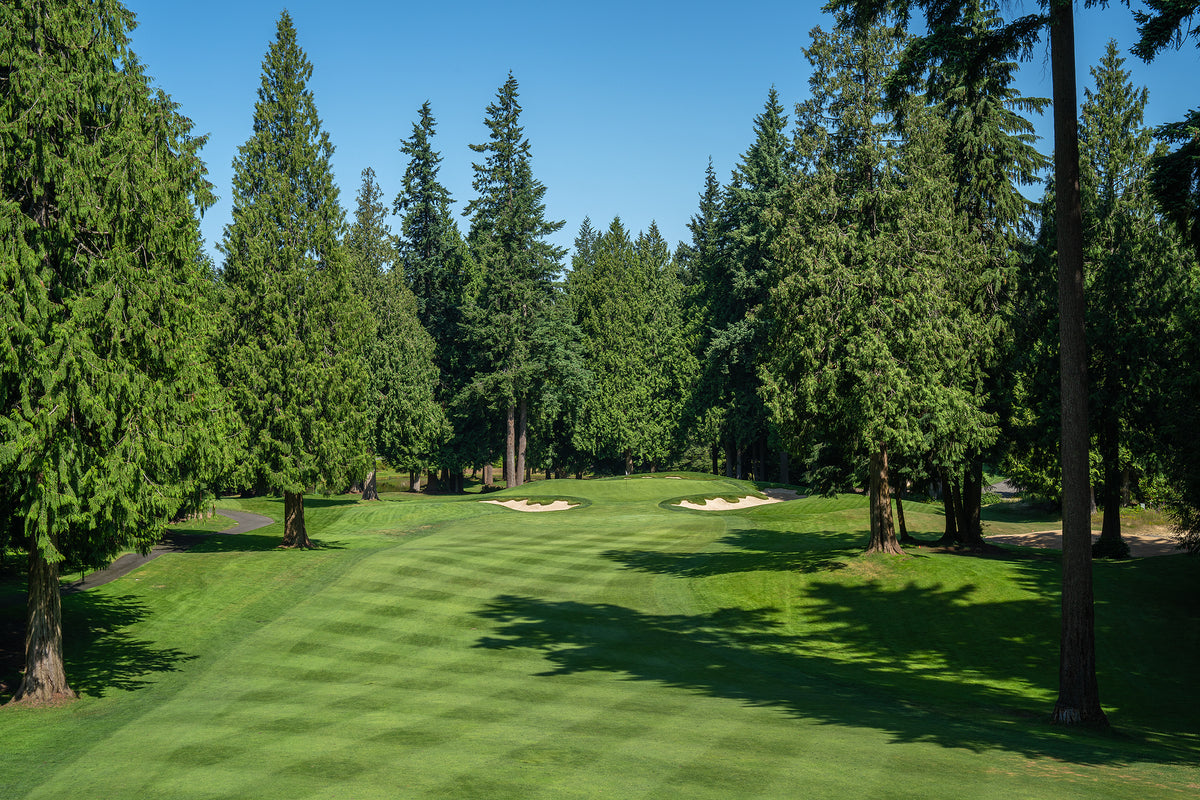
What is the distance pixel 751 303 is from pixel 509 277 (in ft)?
62.4

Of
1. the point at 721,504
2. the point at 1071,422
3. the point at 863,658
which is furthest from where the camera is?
the point at 721,504

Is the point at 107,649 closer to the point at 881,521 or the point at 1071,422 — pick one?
the point at 1071,422

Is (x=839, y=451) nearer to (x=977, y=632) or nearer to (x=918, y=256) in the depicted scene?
(x=918, y=256)

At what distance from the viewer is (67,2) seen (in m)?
16.7

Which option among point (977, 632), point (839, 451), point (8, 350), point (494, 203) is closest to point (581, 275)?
point (494, 203)

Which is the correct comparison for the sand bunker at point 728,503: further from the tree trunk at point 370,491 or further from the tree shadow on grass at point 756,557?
the tree trunk at point 370,491

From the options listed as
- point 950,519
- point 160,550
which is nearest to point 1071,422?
point 950,519

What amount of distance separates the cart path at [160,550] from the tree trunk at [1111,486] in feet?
96.4

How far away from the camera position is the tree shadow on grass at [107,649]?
Answer: 1934cm

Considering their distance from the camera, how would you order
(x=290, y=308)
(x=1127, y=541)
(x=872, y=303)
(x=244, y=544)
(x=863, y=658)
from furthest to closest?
(x=1127, y=541), (x=244, y=544), (x=290, y=308), (x=872, y=303), (x=863, y=658)

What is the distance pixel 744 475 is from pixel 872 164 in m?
54.9

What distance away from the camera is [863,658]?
73.1 feet

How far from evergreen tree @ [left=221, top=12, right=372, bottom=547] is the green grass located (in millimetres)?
4094

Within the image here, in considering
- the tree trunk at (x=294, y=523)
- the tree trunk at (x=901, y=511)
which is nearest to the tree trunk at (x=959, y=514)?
the tree trunk at (x=901, y=511)
